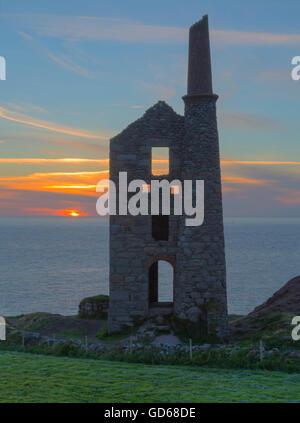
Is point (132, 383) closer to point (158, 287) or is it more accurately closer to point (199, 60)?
point (199, 60)

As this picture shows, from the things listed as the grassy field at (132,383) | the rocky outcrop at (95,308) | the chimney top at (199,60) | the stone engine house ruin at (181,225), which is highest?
the chimney top at (199,60)

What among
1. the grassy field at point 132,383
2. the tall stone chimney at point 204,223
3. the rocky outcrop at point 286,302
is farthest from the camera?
the rocky outcrop at point 286,302

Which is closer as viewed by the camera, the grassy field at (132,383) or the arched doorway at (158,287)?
the grassy field at (132,383)

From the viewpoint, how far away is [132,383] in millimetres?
15172

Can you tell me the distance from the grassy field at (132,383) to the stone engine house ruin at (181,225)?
6242 mm

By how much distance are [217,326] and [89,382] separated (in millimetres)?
9692

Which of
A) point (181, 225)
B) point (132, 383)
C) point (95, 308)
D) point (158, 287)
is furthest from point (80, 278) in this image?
point (132, 383)

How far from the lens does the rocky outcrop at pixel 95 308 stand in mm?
28984

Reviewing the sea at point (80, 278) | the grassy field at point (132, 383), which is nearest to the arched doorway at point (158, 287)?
the sea at point (80, 278)

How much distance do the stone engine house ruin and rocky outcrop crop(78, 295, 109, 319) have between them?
13.9ft

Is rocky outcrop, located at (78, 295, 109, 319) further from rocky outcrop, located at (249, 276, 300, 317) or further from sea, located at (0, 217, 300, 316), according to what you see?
sea, located at (0, 217, 300, 316)

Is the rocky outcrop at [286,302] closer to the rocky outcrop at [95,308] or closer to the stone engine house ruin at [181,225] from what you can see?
the stone engine house ruin at [181,225]

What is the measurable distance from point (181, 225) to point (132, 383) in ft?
34.1
